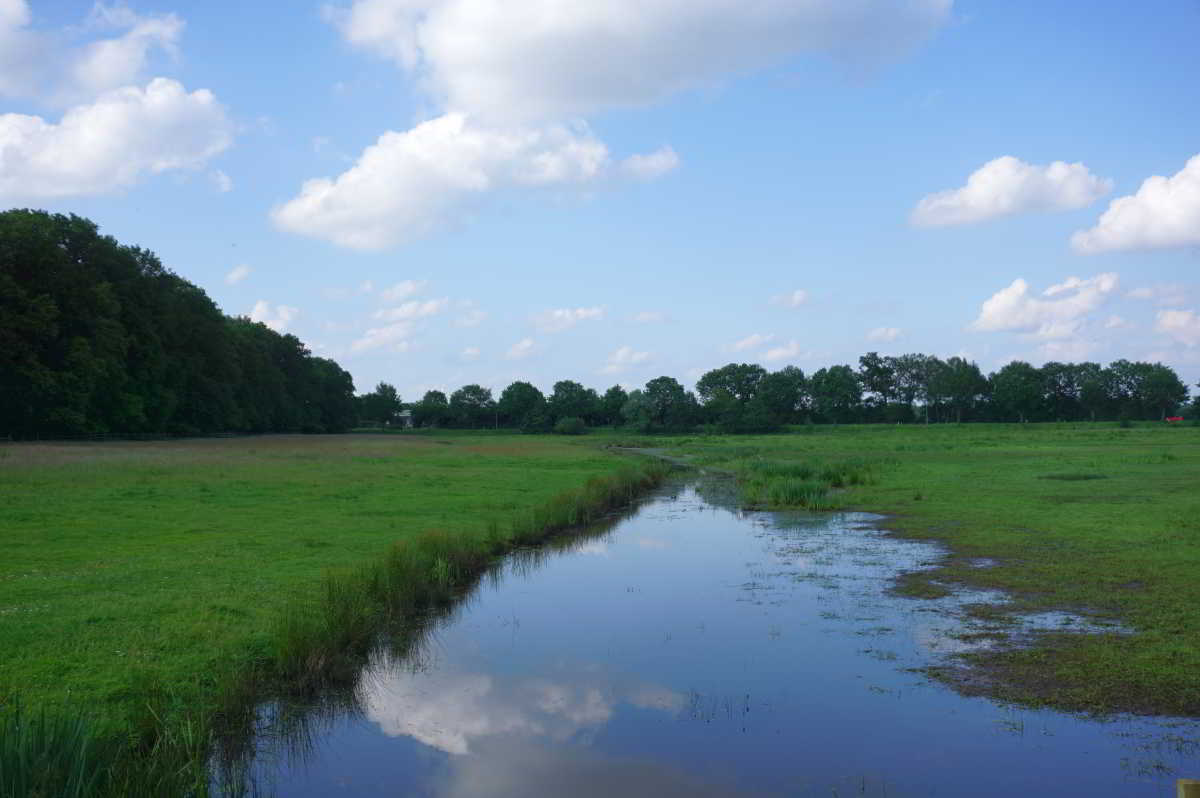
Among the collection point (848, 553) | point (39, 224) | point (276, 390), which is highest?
point (39, 224)

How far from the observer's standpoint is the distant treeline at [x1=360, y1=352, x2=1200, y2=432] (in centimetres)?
13238

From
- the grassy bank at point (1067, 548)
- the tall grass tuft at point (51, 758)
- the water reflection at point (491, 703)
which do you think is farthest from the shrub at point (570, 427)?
the tall grass tuft at point (51, 758)

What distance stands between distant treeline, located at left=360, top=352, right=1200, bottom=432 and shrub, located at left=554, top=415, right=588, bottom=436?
0.20 metres

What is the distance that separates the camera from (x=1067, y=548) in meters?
19.2

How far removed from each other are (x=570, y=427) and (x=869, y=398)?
194ft

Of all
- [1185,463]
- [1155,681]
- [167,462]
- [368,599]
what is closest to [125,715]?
[368,599]

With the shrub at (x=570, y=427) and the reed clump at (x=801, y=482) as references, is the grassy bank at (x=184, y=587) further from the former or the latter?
the shrub at (x=570, y=427)

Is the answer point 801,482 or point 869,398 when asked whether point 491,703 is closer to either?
point 801,482

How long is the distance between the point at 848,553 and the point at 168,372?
6503 cm

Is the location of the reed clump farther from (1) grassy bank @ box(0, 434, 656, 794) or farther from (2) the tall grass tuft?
(2) the tall grass tuft

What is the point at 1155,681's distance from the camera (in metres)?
9.90

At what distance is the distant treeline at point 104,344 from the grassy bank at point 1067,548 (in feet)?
134

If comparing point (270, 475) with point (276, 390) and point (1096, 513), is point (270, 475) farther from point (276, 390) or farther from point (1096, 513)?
point (276, 390)

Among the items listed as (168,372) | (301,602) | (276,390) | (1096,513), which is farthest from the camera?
(276,390)
